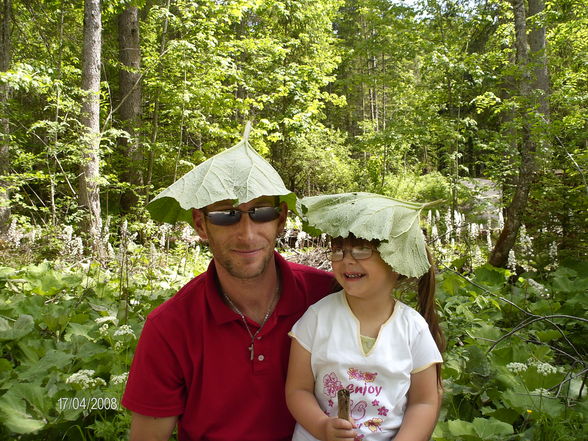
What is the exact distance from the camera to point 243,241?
2.07 metres

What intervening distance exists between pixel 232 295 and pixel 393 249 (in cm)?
83

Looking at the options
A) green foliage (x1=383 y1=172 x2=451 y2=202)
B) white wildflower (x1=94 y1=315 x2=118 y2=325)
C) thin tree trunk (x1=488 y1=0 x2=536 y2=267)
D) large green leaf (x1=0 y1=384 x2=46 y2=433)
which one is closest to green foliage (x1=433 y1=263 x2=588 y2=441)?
thin tree trunk (x1=488 y1=0 x2=536 y2=267)

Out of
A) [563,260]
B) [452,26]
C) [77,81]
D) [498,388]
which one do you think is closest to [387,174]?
[452,26]

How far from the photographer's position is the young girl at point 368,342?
186 centimetres

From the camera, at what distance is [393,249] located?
1848 mm

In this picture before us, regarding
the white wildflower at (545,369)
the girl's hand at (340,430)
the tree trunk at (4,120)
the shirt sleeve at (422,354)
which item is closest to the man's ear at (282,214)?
the shirt sleeve at (422,354)

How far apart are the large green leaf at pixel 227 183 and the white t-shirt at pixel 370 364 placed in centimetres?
62

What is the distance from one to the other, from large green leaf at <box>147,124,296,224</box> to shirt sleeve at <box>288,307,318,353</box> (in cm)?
52

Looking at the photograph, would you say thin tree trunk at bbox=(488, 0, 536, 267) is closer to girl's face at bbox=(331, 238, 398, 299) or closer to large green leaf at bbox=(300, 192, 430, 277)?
large green leaf at bbox=(300, 192, 430, 277)

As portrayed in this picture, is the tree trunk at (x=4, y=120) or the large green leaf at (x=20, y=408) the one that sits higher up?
the tree trunk at (x=4, y=120)

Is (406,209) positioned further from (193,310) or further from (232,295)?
(193,310)

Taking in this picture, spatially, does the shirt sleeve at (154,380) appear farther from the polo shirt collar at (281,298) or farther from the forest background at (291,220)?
the forest background at (291,220)

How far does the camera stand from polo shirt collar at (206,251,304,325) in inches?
82.7

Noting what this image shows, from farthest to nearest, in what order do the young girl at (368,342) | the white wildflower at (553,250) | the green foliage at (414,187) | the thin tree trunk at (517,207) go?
1. the green foliage at (414,187)
2. the thin tree trunk at (517,207)
3. the white wildflower at (553,250)
4. the young girl at (368,342)
